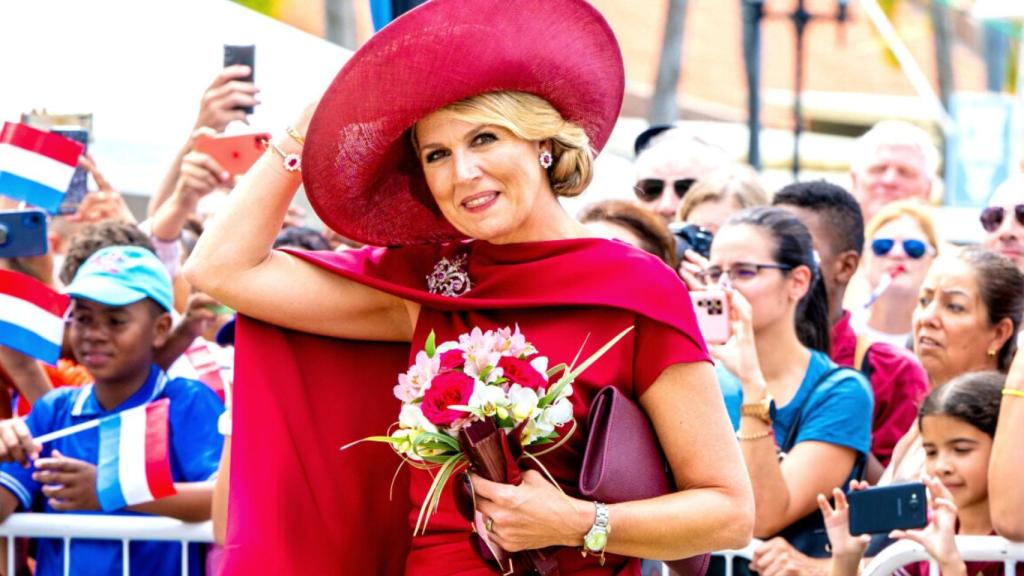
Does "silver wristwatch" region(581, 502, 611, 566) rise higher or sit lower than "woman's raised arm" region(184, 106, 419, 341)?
lower

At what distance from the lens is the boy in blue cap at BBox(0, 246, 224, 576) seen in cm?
520

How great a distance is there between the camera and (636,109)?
32.0 metres

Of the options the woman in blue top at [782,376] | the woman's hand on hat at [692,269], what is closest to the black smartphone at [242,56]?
the woman's hand on hat at [692,269]

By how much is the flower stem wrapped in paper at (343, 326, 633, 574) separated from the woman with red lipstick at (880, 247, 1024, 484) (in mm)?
2276

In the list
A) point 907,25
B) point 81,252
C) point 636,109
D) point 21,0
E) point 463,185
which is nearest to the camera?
point 463,185

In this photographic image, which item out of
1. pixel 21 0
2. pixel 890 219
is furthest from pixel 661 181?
pixel 21 0

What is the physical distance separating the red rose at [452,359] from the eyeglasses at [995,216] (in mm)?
3120

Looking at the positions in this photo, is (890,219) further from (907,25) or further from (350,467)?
(907,25)

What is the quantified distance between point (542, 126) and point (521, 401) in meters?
0.63

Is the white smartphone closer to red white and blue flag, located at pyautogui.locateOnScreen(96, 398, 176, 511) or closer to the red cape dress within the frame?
the red cape dress

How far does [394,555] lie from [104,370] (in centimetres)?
206

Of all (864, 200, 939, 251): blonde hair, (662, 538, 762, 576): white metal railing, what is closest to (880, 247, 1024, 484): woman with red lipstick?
(662, 538, 762, 576): white metal railing

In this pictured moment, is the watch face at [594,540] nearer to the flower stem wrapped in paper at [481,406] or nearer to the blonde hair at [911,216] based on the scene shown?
the flower stem wrapped in paper at [481,406]

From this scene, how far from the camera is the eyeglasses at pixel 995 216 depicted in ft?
19.2
